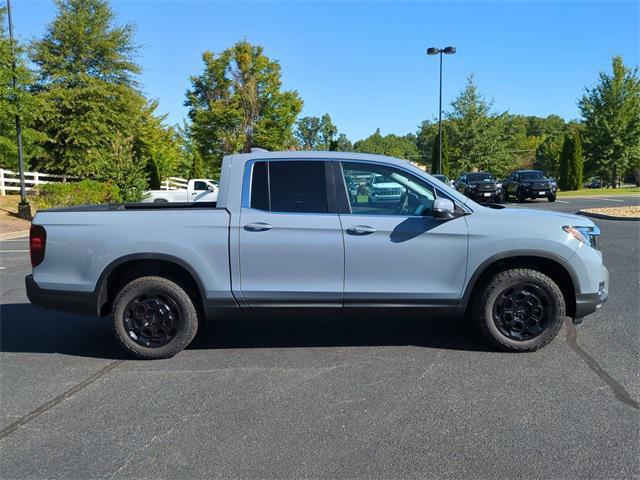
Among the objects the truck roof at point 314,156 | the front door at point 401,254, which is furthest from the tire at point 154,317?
the front door at point 401,254

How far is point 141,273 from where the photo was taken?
14.7 feet

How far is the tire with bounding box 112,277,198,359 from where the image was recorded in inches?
171

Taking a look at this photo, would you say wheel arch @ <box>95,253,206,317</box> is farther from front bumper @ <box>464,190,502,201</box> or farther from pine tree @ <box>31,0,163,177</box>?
Answer: pine tree @ <box>31,0,163,177</box>

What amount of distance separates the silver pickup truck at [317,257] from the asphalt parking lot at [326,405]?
435 mm

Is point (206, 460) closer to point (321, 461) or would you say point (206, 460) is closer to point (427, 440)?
point (321, 461)

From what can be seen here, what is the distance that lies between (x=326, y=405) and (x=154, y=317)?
1837mm

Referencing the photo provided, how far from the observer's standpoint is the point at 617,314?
5.54m

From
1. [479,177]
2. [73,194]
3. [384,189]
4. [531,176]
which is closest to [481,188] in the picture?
[479,177]

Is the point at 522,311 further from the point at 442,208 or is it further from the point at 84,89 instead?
the point at 84,89

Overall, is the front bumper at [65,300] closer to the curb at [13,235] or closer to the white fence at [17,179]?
the curb at [13,235]

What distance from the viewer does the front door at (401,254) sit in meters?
4.26

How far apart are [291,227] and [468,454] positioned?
2235 mm

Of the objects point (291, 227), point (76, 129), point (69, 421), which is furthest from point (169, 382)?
point (76, 129)

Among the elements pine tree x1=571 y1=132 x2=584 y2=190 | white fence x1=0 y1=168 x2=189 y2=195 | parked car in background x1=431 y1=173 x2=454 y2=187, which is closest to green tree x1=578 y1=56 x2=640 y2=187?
pine tree x1=571 y1=132 x2=584 y2=190
